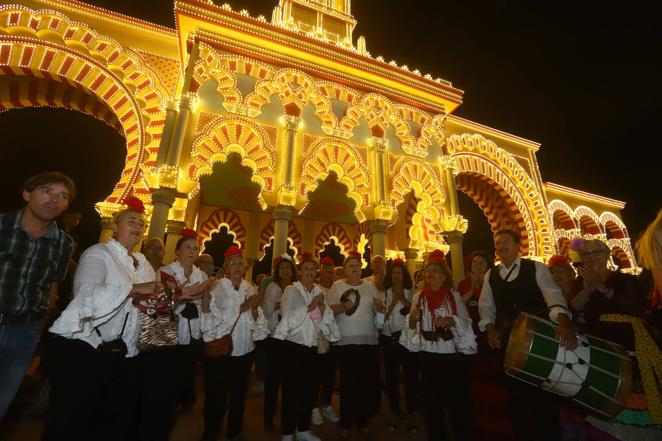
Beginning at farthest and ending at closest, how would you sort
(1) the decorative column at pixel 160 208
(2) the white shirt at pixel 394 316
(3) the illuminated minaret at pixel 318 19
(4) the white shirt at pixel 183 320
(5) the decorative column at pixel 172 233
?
1. (3) the illuminated minaret at pixel 318 19
2. (5) the decorative column at pixel 172 233
3. (1) the decorative column at pixel 160 208
4. (2) the white shirt at pixel 394 316
5. (4) the white shirt at pixel 183 320

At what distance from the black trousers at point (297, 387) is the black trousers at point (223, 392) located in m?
0.46

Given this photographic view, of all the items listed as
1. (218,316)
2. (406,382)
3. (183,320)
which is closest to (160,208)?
(218,316)

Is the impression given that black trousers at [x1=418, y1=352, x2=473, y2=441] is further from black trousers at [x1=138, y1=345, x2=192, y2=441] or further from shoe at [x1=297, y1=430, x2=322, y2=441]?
black trousers at [x1=138, y1=345, x2=192, y2=441]

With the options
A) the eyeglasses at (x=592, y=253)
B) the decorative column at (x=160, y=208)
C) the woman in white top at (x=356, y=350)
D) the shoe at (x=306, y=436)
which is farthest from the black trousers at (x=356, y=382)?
the decorative column at (x=160, y=208)

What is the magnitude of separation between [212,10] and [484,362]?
985 cm

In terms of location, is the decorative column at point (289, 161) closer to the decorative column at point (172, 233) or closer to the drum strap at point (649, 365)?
the decorative column at point (172, 233)

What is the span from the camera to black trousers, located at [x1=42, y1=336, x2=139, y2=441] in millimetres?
1865

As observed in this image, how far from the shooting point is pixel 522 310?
9.11ft

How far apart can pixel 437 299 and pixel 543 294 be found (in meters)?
0.93

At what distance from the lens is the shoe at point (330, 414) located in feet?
13.5

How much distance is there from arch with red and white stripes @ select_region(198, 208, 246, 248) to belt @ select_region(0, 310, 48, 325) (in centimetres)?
1091

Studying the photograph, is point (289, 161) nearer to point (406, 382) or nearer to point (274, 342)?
point (274, 342)

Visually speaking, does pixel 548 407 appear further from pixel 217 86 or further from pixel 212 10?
pixel 212 10

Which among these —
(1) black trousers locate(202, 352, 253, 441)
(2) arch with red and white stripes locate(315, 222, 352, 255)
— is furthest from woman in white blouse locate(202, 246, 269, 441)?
(2) arch with red and white stripes locate(315, 222, 352, 255)
